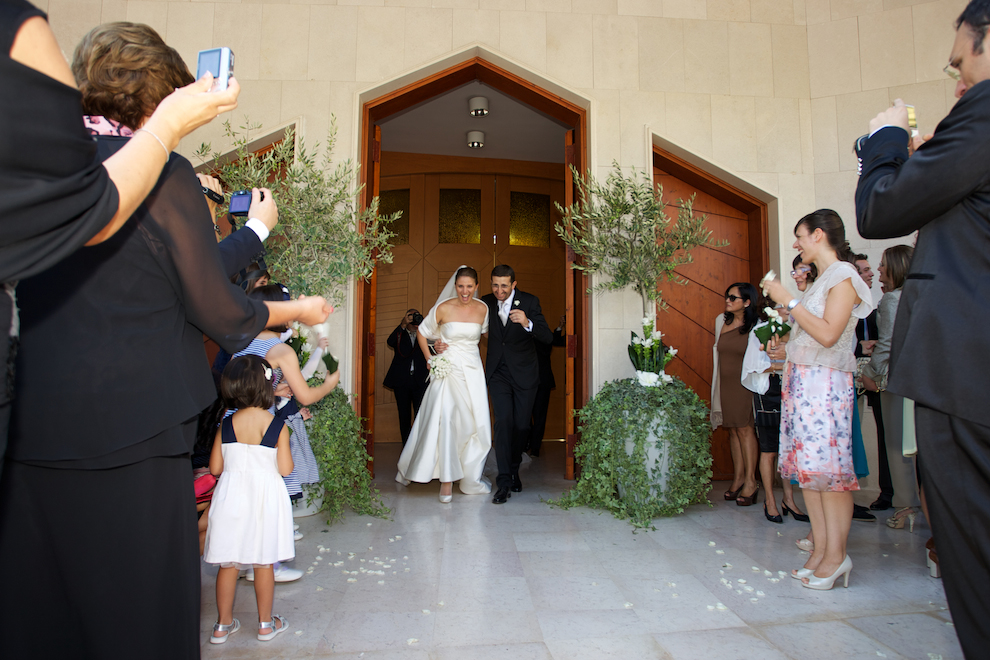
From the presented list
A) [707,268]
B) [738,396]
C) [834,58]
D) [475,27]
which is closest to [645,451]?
[738,396]

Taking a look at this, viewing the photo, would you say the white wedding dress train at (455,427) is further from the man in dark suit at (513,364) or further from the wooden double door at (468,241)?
the wooden double door at (468,241)

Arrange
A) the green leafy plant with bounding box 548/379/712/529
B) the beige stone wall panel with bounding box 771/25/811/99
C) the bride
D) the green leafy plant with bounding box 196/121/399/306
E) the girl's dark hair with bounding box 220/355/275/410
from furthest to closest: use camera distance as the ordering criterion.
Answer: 1. the beige stone wall panel with bounding box 771/25/811/99
2. the bride
3. the green leafy plant with bounding box 196/121/399/306
4. the green leafy plant with bounding box 548/379/712/529
5. the girl's dark hair with bounding box 220/355/275/410

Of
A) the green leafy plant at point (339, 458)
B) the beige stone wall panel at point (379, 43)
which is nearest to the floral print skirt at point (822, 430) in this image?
the green leafy plant at point (339, 458)

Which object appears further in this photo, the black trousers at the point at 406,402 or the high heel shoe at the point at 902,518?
the black trousers at the point at 406,402

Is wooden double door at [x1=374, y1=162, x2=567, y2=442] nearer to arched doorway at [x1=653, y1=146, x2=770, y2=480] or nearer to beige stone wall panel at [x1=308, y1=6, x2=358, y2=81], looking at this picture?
arched doorway at [x1=653, y1=146, x2=770, y2=480]

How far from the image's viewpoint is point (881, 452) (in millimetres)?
4555

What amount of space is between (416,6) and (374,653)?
5014mm

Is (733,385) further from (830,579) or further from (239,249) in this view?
(239,249)

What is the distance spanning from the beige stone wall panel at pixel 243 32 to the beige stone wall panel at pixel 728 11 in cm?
398

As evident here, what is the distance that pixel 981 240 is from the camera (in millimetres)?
1332

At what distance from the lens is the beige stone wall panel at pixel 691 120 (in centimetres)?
545

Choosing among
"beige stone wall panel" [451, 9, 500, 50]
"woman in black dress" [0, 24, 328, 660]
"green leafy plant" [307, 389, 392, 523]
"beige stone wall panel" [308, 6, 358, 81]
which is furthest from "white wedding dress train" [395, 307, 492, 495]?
"woman in black dress" [0, 24, 328, 660]

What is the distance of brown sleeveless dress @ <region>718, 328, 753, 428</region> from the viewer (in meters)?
4.64

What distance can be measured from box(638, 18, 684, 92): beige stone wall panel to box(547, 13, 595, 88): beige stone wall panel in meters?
0.47
